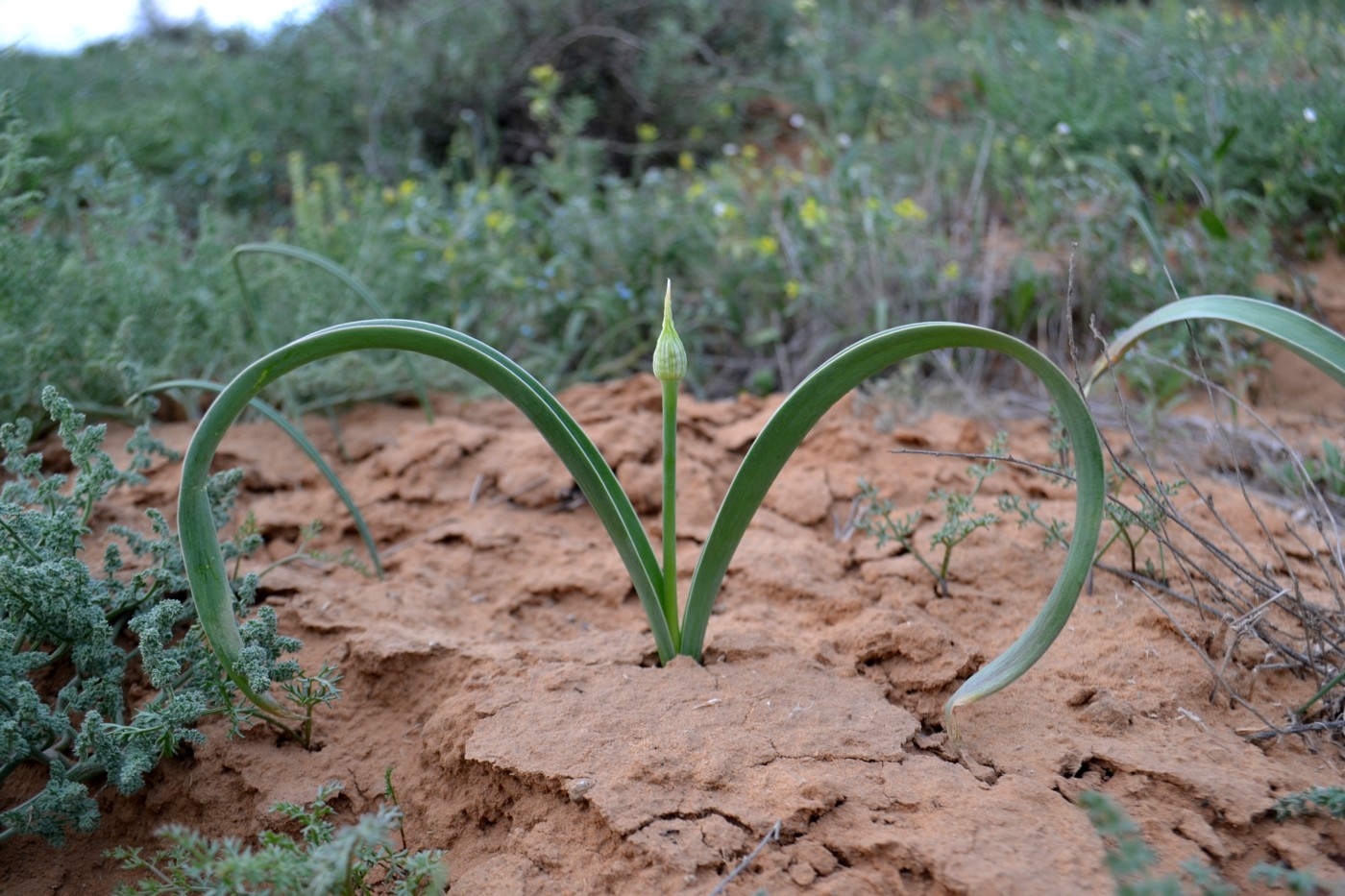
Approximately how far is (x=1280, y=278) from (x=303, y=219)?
3105mm

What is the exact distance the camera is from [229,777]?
1527mm

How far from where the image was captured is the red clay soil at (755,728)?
48.8 inches

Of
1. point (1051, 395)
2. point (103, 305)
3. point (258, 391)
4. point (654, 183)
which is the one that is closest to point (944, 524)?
point (1051, 395)

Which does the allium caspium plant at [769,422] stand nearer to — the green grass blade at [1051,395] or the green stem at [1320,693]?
the green grass blade at [1051,395]

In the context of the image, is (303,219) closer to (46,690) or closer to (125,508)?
(125,508)

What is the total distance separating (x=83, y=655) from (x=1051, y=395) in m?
1.44

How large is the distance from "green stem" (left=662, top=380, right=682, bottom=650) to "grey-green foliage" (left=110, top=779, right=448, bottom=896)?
486mm

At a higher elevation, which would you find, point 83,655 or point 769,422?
point 769,422

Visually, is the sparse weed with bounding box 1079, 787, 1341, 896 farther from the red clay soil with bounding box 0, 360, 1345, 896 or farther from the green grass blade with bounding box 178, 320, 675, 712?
the green grass blade with bounding box 178, 320, 675, 712

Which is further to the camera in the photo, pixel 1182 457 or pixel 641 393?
pixel 641 393

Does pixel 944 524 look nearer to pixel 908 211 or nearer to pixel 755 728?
pixel 755 728

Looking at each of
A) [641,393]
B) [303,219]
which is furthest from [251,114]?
[641,393]

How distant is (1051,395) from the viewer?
1.32 m

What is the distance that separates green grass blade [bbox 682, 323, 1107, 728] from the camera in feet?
4.08
